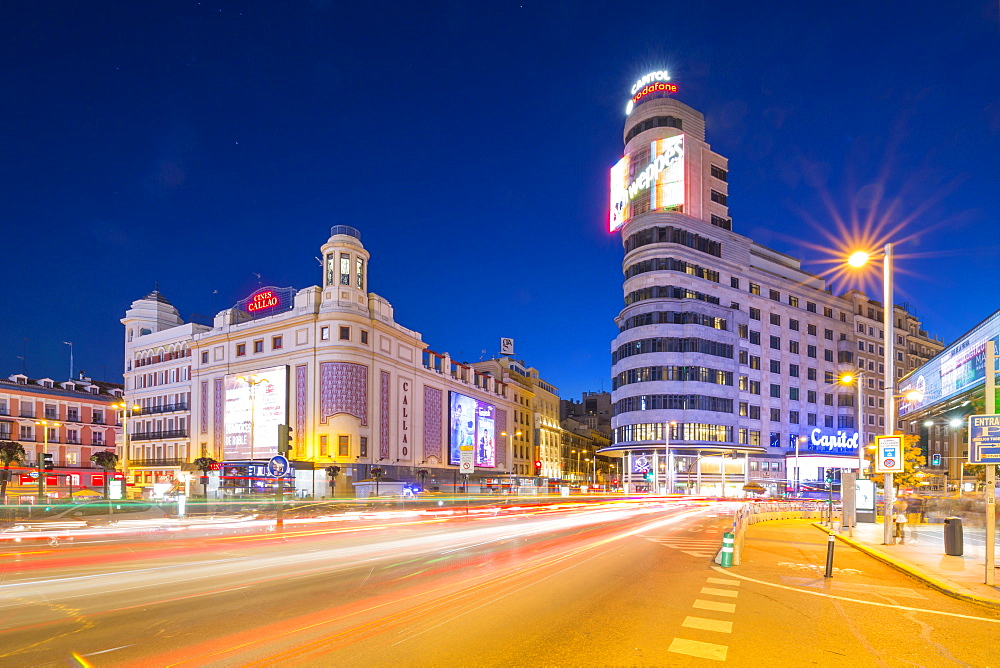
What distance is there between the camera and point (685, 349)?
80.2 meters

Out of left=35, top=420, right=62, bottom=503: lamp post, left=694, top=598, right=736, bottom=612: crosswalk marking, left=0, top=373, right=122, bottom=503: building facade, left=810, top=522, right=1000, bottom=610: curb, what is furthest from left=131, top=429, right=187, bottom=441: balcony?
left=694, top=598, right=736, bottom=612: crosswalk marking

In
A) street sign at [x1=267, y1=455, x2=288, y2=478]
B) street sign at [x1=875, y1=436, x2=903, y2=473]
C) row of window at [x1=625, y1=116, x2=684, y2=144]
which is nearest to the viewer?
street sign at [x1=875, y1=436, x2=903, y2=473]

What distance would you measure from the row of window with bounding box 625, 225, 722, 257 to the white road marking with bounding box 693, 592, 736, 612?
7381 centimetres

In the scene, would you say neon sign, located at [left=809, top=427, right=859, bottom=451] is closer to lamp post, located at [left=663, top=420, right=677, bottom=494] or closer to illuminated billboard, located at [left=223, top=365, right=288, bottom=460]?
lamp post, located at [left=663, top=420, right=677, bottom=494]

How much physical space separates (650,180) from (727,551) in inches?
2954

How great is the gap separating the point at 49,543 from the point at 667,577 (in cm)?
1870

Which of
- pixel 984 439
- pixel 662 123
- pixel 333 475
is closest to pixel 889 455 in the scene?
pixel 984 439

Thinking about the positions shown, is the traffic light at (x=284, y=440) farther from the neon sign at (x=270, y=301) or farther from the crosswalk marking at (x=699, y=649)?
the neon sign at (x=270, y=301)

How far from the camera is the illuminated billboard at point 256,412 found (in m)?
65.3

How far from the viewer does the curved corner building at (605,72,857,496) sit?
7988cm

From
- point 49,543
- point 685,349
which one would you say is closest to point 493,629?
point 49,543

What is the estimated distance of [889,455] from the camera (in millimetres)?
20891

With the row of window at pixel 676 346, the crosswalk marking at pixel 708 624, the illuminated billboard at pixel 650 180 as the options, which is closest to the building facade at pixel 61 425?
the row of window at pixel 676 346

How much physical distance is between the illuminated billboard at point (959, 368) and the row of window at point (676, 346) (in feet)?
141
